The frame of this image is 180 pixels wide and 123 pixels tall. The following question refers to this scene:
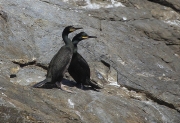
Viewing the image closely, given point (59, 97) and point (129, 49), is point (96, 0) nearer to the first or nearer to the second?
point (129, 49)

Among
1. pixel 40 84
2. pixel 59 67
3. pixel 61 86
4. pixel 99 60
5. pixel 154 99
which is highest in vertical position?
pixel 59 67

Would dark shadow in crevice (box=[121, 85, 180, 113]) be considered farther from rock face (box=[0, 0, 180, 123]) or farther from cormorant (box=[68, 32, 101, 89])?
cormorant (box=[68, 32, 101, 89])

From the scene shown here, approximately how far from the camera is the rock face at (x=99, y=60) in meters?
8.97


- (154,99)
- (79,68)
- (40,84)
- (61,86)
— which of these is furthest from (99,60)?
(40,84)

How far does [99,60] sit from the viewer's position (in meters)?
11.7

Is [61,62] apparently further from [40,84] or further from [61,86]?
[40,84]

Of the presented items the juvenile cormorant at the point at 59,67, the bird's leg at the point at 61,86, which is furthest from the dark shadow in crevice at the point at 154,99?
the bird's leg at the point at 61,86

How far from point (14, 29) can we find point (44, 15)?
102cm

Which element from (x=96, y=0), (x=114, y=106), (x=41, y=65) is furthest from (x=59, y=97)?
(x=96, y=0)

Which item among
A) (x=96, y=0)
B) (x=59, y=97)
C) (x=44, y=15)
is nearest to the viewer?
(x=59, y=97)

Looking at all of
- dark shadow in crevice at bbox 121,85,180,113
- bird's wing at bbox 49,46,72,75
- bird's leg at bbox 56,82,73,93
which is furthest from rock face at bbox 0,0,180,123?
bird's wing at bbox 49,46,72,75

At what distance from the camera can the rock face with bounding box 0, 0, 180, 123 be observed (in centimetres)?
897

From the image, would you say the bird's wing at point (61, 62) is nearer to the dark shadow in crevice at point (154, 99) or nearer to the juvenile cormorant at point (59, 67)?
the juvenile cormorant at point (59, 67)

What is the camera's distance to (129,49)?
484 inches
